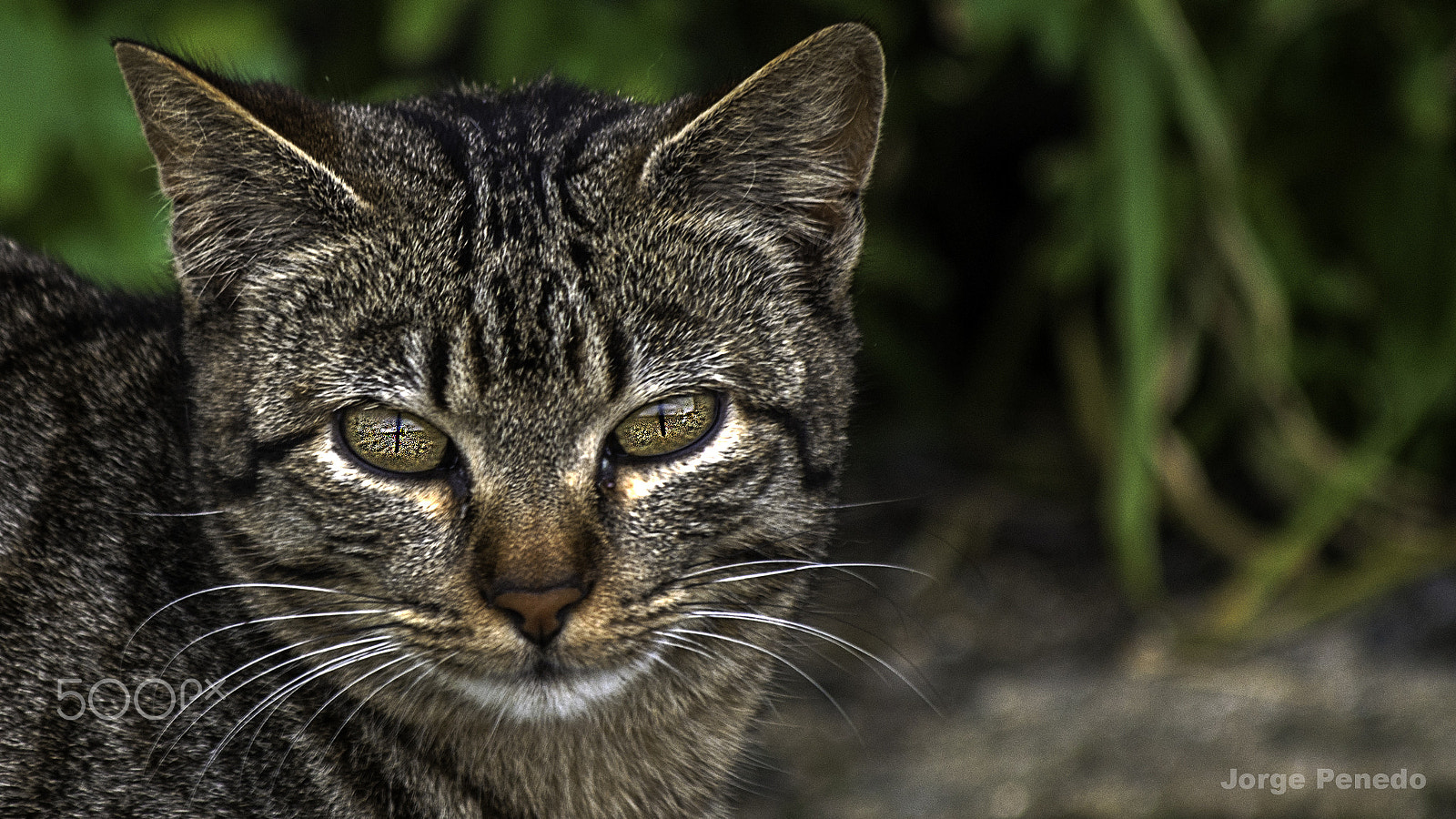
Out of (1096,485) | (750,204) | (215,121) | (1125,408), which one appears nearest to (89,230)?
(215,121)

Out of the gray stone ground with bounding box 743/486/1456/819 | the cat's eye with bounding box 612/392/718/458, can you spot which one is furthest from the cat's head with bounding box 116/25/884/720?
the gray stone ground with bounding box 743/486/1456/819

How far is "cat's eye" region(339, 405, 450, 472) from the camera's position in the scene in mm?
2010

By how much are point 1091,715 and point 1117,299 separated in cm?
131

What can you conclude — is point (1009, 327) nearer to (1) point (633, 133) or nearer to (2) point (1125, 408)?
(2) point (1125, 408)

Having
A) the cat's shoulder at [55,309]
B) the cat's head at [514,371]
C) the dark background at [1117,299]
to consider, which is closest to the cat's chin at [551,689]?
the cat's head at [514,371]

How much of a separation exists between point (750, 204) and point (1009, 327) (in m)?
2.75

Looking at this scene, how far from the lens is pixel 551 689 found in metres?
2.00

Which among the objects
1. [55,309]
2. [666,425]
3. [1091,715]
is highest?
[55,309]

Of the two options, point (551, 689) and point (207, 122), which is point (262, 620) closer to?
point (551, 689)

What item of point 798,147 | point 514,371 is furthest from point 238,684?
point 798,147

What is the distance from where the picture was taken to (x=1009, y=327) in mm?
4883

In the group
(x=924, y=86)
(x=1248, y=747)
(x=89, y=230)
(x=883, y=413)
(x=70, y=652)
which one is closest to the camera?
(x=70, y=652)

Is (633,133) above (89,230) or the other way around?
Answer: the other way around

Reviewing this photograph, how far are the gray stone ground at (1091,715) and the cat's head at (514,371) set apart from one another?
70 centimetres
